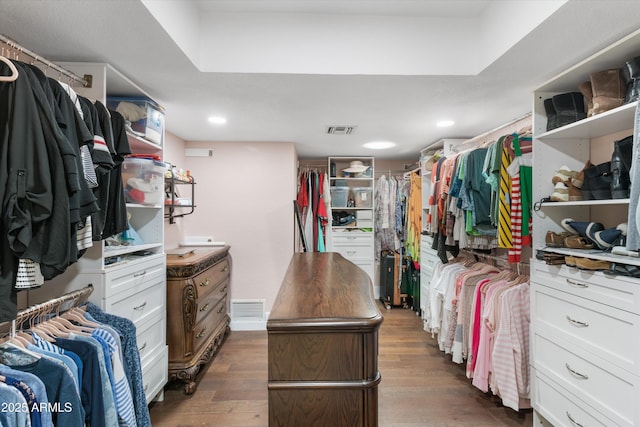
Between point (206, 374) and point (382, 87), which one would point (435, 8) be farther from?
point (206, 374)

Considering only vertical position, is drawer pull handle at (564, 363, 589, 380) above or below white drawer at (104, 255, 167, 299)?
below

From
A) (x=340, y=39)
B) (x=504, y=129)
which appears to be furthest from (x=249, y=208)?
(x=504, y=129)

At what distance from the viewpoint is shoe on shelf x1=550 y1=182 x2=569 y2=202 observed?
1.67 m

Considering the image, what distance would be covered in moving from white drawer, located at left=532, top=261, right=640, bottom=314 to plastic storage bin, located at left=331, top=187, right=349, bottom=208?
261cm

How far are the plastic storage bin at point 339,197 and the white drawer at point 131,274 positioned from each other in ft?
8.29

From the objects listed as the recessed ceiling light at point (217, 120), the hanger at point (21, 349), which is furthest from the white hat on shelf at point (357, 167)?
the hanger at point (21, 349)

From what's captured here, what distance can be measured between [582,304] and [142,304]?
2.37 meters

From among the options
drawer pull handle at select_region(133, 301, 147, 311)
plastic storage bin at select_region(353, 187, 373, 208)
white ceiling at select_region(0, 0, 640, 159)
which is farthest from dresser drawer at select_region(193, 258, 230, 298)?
plastic storage bin at select_region(353, 187, 373, 208)

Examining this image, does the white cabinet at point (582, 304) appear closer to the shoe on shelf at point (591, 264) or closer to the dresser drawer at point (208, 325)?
the shoe on shelf at point (591, 264)

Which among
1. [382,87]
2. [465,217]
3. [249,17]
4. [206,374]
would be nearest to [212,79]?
[249,17]

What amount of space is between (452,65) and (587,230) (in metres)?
1.15

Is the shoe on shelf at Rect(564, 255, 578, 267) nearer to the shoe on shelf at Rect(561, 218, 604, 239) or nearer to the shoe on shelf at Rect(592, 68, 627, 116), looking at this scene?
the shoe on shelf at Rect(561, 218, 604, 239)

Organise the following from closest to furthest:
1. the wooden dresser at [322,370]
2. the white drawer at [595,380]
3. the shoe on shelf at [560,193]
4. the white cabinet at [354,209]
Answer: the wooden dresser at [322,370] < the white drawer at [595,380] < the shoe on shelf at [560,193] < the white cabinet at [354,209]

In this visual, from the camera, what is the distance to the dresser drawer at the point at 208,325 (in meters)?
2.26
